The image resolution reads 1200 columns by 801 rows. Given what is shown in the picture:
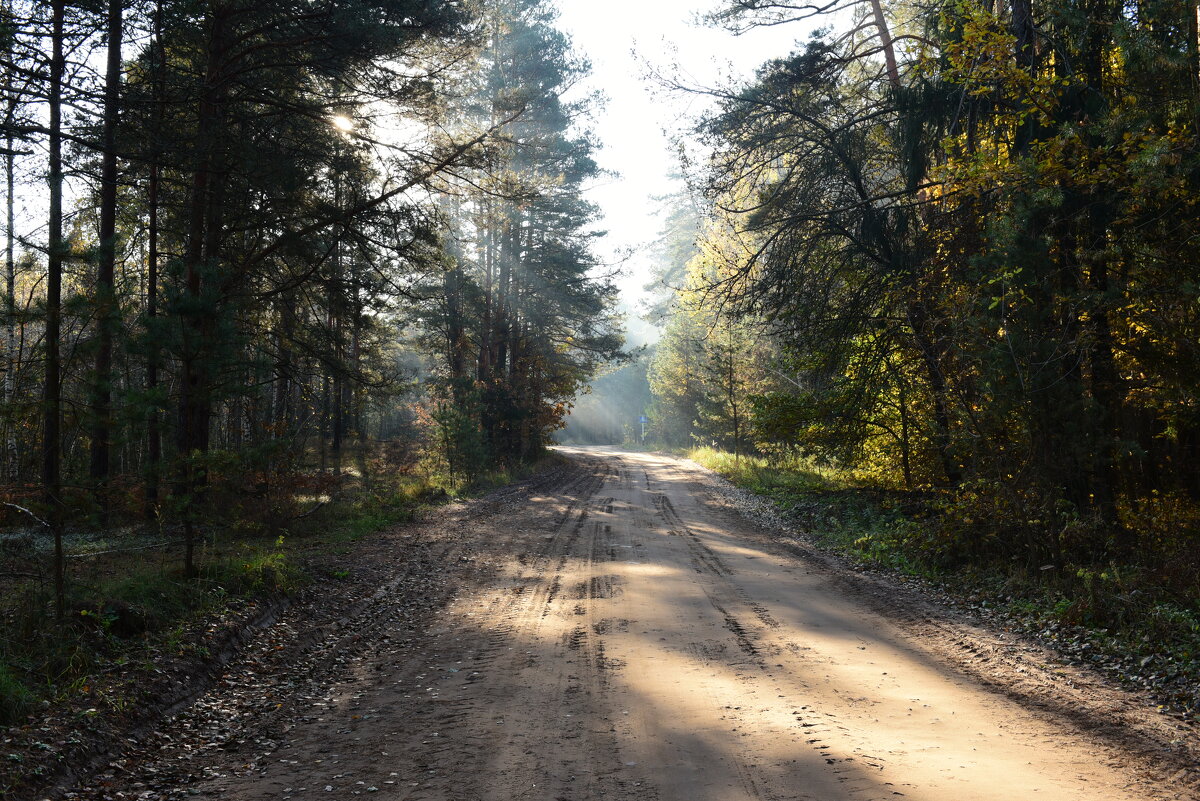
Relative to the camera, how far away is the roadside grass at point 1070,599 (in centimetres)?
562

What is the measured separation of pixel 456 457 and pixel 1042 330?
50.9ft

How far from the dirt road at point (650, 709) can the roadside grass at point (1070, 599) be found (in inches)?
20.9

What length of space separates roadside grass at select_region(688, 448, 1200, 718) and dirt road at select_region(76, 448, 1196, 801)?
1.74 ft

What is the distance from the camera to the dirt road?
3.93 metres

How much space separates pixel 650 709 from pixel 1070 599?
512 cm

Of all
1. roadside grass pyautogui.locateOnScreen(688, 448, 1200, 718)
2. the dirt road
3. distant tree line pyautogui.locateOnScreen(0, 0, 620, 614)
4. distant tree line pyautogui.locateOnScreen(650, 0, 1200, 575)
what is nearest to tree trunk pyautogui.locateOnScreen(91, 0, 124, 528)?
distant tree line pyautogui.locateOnScreen(0, 0, 620, 614)

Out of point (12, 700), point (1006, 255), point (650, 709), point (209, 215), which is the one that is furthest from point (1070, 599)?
point (209, 215)

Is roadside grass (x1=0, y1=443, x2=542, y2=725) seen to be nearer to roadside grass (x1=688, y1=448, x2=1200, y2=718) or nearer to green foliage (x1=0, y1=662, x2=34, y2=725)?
green foliage (x1=0, y1=662, x2=34, y2=725)

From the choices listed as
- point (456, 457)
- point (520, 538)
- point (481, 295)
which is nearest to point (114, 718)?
point (520, 538)

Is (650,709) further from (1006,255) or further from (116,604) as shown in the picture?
(1006,255)

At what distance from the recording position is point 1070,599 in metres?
7.36

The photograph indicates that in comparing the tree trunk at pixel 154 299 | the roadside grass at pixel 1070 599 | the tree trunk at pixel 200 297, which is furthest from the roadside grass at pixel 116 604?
the roadside grass at pixel 1070 599

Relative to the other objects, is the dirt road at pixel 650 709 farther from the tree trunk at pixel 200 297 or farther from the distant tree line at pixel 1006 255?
the distant tree line at pixel 1006 255

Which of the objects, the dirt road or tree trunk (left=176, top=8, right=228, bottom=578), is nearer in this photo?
the dirt road
